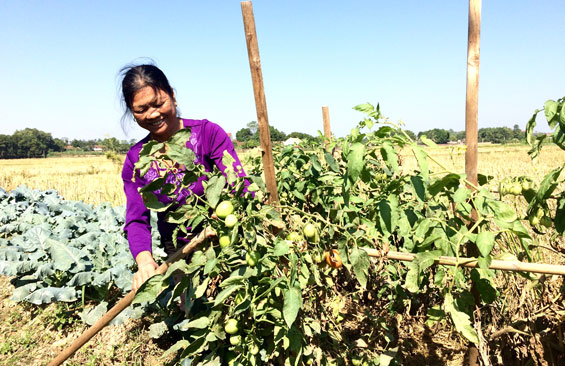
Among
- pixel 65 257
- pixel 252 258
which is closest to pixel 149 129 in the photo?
pixel 252 258

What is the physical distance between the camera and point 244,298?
1319 millimetres

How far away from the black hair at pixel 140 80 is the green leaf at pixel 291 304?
1305 mm

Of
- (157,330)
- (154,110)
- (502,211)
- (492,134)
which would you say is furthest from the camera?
(492,134)

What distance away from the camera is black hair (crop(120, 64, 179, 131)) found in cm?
189

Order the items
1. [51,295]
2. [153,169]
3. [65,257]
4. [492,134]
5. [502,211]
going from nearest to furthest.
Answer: [502,211]
[153,169]
[51,295]
[65,257]
[492,134]

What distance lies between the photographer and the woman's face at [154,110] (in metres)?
1.88

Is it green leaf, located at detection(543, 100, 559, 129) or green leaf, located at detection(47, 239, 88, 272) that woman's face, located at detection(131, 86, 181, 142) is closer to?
green leaf, located at detection(543, 100, 559, 129)

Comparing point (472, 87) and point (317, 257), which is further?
point (472, 87)

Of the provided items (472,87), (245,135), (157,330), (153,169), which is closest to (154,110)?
(153,169)

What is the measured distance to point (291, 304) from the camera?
121 cm

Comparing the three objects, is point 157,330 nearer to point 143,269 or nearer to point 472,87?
point 143,269

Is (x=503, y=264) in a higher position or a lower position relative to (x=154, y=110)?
lower

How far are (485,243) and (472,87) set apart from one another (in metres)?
0.88

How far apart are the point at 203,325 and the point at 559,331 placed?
69.5 inches
